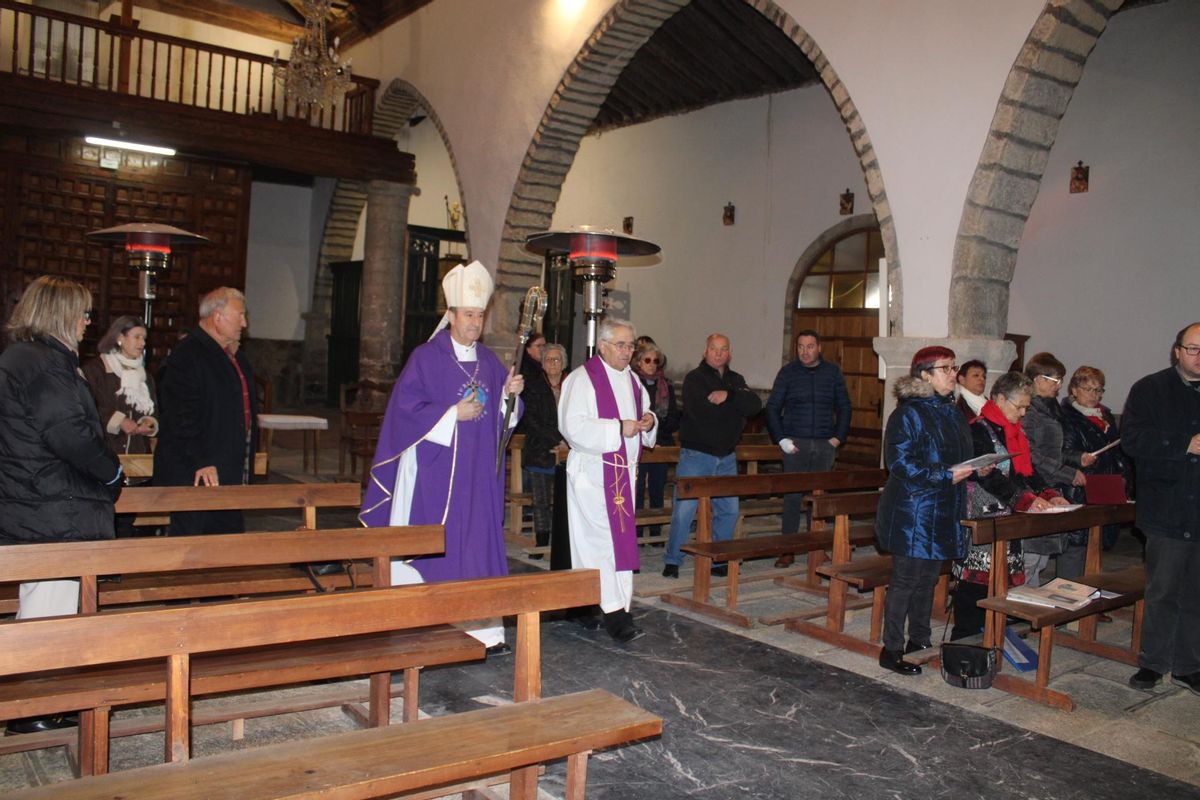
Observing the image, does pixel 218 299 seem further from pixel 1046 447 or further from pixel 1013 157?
pixel 1013 157

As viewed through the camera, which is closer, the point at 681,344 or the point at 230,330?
the point at 230,330

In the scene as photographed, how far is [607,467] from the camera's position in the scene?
4.87m

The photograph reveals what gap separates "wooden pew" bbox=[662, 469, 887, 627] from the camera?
17.1 feet

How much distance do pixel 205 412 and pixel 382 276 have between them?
28.5ft

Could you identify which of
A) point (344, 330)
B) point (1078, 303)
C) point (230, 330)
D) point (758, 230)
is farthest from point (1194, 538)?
point (344, 330)

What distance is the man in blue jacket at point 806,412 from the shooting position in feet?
22.0

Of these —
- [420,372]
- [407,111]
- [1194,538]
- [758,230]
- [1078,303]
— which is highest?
[407,111]

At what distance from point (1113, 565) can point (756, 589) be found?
3.08 metres

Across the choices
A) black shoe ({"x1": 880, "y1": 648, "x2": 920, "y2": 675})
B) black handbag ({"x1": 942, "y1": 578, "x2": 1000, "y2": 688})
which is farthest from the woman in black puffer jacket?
black handbag ({"x1": 942, "y1": 578, "x2": 1000, "y2": 688})

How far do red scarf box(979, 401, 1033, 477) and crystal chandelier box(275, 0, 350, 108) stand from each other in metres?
9.14

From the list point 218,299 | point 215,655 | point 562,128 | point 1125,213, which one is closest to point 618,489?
point 218,299

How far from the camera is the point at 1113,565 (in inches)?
284

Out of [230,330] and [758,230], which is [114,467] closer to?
[230,330]

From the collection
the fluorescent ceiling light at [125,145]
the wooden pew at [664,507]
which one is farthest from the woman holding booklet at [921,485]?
the fluorescent ceiling light at [125,145]
